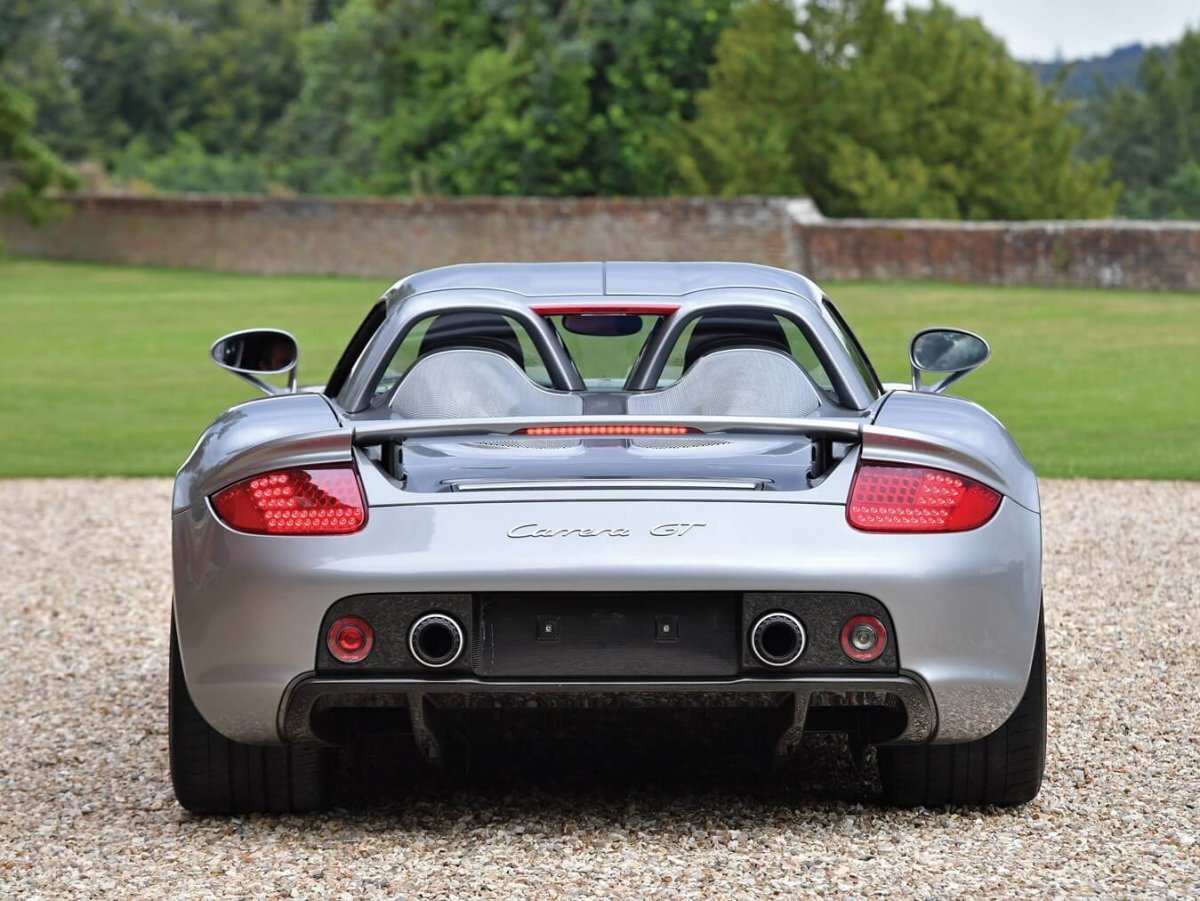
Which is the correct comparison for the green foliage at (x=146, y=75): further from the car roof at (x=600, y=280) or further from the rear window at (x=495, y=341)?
the rear window at (x=495, y=341)

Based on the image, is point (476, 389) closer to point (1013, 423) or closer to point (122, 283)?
point (1013, 423)

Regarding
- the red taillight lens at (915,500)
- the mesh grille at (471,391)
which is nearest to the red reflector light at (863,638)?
the red taillight lens at (915,500)

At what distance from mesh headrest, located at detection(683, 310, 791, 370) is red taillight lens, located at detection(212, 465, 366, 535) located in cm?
123

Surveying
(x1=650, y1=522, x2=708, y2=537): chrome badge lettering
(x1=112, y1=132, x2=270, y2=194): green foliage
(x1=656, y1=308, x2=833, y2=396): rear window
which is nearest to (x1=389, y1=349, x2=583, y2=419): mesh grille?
(x1=656, y1=308, x2=833, y2=396): rear window

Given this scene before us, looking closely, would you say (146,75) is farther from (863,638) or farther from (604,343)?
(863,638)

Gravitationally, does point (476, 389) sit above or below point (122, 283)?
above

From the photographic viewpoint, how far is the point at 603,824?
13.7ft

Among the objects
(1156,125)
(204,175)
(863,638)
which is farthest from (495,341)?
(1156,125)

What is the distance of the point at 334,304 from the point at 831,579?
26.9 m

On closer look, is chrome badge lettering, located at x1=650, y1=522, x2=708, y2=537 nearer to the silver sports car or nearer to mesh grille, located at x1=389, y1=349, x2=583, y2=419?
the silver sports car

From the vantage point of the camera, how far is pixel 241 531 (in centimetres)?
386

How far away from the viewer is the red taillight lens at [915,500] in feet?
12.4

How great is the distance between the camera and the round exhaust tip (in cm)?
373

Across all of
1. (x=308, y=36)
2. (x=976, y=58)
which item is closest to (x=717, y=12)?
(x=976, y=58)
